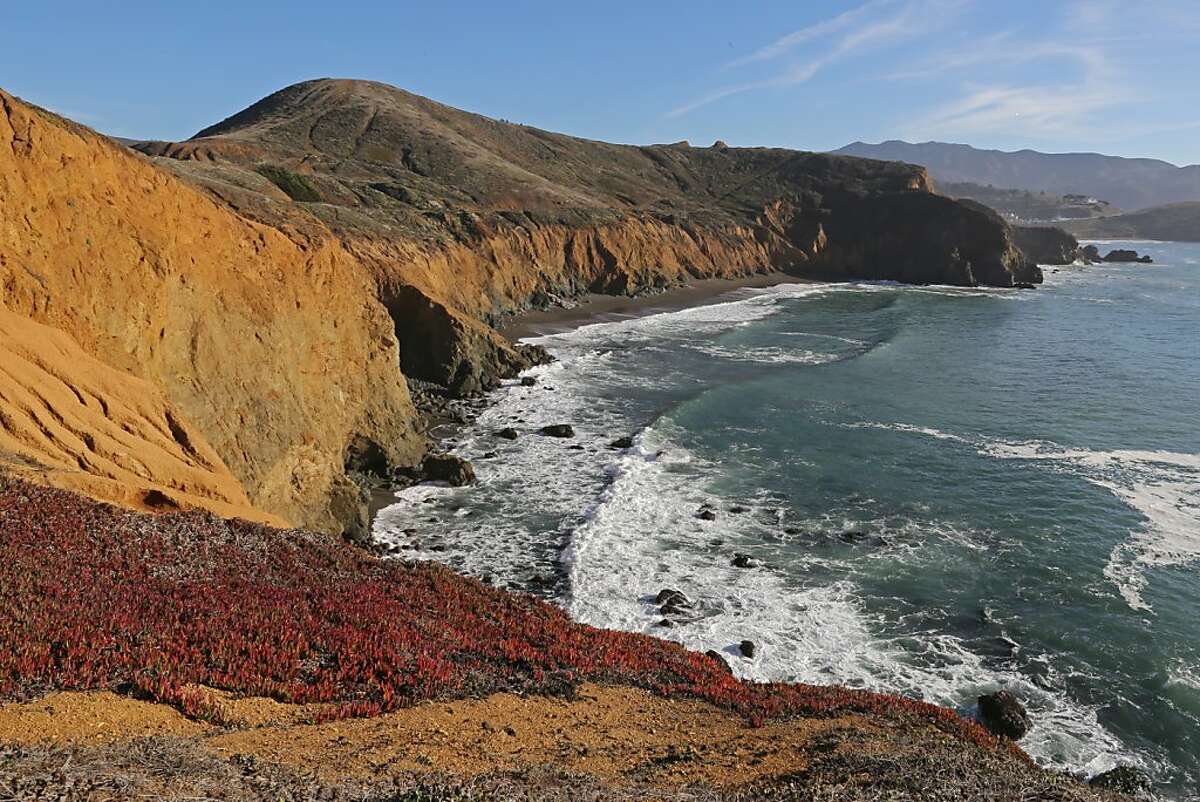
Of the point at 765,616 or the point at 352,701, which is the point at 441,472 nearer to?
the point at 765,616

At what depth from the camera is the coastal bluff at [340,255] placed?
18188mm

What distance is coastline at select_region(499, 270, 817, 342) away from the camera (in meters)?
57.8

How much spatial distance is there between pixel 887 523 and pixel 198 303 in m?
21.6

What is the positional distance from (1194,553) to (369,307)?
28.6m

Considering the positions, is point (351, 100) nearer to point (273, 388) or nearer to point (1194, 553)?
point (273, 388)

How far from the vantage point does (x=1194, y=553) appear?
22.3m

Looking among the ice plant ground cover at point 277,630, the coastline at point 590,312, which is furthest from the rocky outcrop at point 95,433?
the coastline at point 590,312

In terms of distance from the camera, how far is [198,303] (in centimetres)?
2055

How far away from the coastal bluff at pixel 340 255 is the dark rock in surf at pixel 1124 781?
17588 millimetres

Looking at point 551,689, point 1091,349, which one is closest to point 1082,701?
point 551,689

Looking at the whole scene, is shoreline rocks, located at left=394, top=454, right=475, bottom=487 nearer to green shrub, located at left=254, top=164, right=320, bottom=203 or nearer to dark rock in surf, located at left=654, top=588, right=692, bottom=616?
dark rock in surf, located at left=654, top=588, right=692, bottom=616

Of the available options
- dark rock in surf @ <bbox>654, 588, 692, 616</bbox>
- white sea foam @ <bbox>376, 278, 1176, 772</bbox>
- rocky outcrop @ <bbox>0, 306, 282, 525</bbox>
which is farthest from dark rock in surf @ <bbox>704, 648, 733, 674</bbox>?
rocky outcrop @ <bbox>0, 306, 282, 525</bbox>

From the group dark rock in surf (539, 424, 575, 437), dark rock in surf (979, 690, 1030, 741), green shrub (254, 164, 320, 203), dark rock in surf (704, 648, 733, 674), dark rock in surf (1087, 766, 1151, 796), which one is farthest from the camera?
green shrub (254, 164, 320, 203)

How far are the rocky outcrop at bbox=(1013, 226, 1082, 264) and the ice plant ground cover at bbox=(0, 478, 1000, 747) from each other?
136401 millimetres
